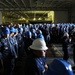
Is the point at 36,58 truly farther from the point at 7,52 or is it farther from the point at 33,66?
the point at 7,52

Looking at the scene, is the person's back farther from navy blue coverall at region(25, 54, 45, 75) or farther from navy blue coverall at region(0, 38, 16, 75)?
navy blue coverall at region(0, 38, 16, 75)

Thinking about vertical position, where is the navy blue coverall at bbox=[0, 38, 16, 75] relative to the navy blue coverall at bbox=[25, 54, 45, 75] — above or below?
below

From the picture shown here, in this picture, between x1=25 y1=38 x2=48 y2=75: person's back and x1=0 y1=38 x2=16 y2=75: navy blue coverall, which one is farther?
x1=0 y1=38 x2=16 y2=75: navy blue coverall

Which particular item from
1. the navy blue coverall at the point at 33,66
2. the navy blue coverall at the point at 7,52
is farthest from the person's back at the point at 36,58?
the navy blue coverall at the point at 7,52

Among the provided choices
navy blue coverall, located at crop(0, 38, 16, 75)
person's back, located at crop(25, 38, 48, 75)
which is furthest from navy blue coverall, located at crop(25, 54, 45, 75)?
navy blue coverall, located at crop(0, 38, 16, 75)

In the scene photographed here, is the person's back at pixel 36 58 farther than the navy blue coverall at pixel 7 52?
No

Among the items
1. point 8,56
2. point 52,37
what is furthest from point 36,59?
point 52,37

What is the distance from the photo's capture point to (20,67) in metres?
13.4

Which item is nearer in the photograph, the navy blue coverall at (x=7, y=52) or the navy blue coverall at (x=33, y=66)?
the navy blue coverall at (x=33, y=66)

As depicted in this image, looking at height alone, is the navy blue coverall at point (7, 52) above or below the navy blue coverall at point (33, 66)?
below

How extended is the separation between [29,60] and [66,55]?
11.2m

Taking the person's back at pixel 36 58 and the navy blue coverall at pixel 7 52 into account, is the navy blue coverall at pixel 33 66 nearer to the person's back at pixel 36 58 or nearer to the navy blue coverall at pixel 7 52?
the person's back at pixel 36 58

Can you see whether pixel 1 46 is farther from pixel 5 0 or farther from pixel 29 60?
pixel 5 0

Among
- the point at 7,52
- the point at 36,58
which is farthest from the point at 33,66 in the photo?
the point at 7,52
